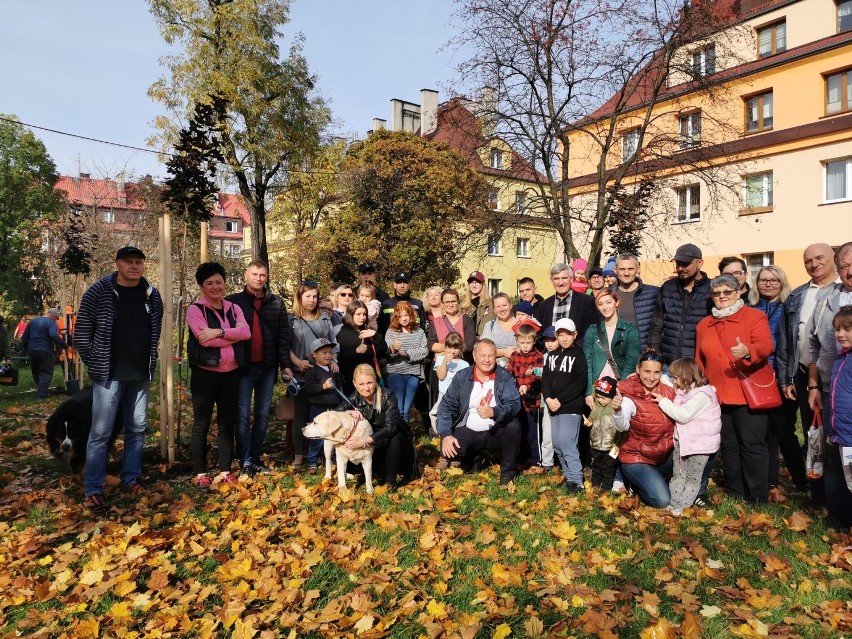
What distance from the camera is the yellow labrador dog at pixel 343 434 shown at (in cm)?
552

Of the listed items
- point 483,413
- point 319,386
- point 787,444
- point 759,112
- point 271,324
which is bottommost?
point 787,444

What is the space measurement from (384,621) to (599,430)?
303cm

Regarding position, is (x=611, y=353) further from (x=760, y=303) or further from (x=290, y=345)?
(x=290, y=345)

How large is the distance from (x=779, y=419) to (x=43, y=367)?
1338 centimetres

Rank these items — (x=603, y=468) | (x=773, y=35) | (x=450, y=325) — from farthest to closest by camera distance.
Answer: (x=773, y=35)
(x=450, y=325)
(x=603, y=468)

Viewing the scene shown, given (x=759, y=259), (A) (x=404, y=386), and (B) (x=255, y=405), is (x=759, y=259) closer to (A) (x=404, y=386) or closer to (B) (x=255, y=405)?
(A) (x=404, y=386)

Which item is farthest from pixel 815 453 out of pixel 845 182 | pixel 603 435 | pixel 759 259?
pixel 759 259

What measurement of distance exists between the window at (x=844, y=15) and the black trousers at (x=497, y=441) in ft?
84.9

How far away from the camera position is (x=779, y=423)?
5.91 m

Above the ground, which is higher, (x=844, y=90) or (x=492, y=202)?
(x=844, y=90)

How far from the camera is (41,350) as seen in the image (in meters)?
12.2

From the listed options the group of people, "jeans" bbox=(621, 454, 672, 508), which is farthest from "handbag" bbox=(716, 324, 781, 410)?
"jeans" bbox=(621, 454, 672, 508)

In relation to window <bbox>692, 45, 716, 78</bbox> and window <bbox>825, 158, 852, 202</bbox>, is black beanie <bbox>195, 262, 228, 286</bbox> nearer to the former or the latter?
window <bbox>692, 45, 716, 78</bbox>

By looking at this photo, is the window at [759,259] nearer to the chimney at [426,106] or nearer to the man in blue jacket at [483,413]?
the man in blue jacket at [483,413]
